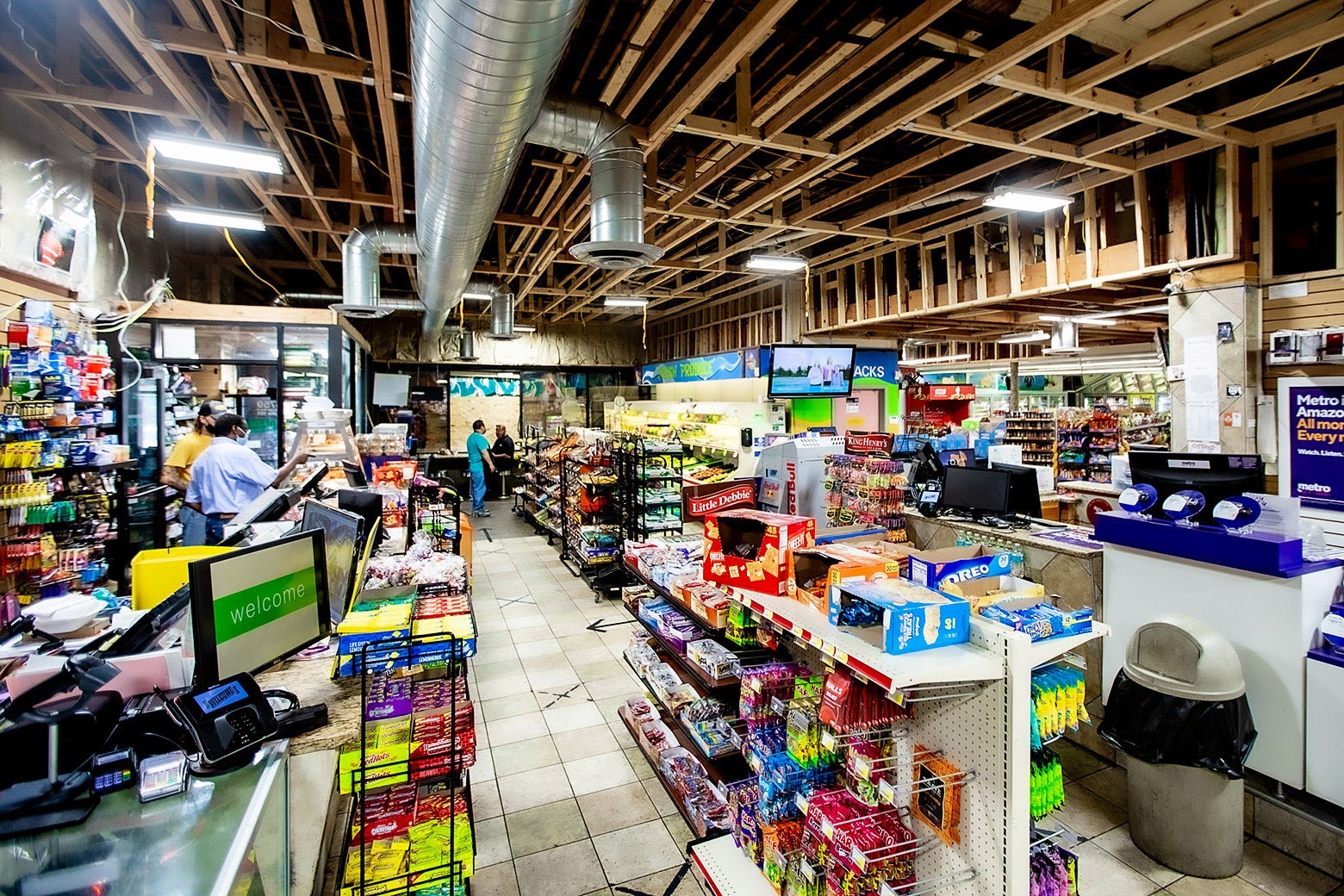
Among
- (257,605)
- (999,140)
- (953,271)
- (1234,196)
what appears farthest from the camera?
(953,271)

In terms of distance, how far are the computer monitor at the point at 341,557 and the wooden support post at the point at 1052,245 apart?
23.4ft

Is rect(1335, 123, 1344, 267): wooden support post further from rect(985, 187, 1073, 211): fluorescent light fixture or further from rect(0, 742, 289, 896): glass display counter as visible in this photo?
rect(0, 742, 289, 896): glass display counter

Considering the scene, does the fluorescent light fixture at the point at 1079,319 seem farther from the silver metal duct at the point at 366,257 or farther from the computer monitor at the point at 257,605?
the computer monitor at the point at 257,605

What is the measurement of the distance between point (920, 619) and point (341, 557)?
6.71ft

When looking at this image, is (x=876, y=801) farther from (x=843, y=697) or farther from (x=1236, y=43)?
(x=1236, y=43)

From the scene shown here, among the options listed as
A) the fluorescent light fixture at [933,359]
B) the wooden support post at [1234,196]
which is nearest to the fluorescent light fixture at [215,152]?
the wooden support post at [1234,196]

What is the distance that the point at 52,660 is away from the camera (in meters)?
1.70

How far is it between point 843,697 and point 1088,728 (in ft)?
9.00

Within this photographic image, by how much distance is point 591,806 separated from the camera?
327cm

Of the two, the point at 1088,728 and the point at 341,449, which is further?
A: the point at 341,449

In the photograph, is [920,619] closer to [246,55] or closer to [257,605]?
[257,605]

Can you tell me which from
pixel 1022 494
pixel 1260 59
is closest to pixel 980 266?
pixel 1260 59

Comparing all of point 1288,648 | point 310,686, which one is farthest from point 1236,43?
point 310,686

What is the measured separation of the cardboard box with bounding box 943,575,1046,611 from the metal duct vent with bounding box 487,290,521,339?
Result: 9875 mm
